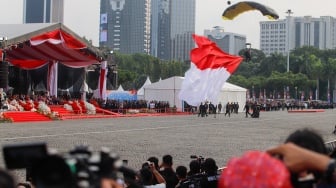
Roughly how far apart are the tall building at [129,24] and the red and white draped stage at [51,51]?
334 feet

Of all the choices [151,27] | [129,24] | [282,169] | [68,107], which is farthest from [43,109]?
[129,24]

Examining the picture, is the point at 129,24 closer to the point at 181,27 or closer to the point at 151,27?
the point at 151,27

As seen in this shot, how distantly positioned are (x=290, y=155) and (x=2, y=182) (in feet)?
2.92

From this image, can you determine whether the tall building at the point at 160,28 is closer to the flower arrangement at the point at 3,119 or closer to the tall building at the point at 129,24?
the tall building at the point at 129,24

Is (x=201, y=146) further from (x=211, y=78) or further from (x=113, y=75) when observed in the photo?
(x=113, y=75)

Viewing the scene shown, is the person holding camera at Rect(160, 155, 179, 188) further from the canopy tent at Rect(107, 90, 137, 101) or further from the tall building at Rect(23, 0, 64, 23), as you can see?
the tall building at Rect(23, 0, 64, 23)

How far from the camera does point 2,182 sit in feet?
4.66

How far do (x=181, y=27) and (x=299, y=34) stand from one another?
28642 millimetres

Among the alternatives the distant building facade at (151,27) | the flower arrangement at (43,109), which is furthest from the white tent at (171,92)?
the distant building facade at (151,27)

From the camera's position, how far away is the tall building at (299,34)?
122375 mm

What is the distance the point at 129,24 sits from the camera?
143 meters

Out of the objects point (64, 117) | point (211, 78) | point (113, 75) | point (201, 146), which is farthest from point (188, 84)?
point (113, 75)

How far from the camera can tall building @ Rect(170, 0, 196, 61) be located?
129375 millimetres

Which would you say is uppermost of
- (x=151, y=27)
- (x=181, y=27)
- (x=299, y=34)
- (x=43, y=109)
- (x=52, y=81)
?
(x=151, y=27)
